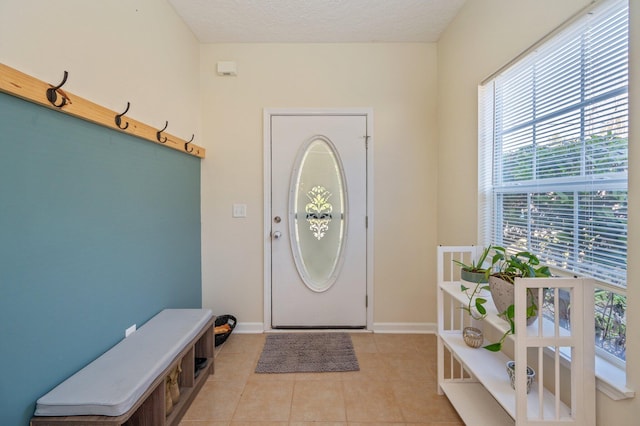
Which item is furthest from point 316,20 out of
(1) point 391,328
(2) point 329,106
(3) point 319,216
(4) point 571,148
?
(1) point 391,328

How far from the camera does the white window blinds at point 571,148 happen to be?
1.01m

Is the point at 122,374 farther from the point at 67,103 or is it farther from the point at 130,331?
the point at 67,103

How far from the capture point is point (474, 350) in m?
1.54

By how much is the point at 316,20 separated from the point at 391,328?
8.94 feet

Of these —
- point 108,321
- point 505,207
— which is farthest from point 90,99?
point 505,207

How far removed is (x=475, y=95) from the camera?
193 centimetres

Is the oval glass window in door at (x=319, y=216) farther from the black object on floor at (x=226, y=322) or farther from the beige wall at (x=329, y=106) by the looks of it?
the black object on floor at (x=226, y=322)

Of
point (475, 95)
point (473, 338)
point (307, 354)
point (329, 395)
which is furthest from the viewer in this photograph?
point (307, 354)

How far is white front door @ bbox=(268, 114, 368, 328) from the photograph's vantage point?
2.54m

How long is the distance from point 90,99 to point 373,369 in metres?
2.33

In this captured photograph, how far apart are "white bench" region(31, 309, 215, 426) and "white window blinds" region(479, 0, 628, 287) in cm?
187

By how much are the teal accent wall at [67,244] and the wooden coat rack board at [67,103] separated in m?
0.04

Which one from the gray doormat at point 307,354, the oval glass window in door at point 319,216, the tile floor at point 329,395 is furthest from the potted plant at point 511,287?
the oval glass window in door at point 319,216

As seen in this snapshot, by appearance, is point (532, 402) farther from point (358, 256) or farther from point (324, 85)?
point (324, 85)
